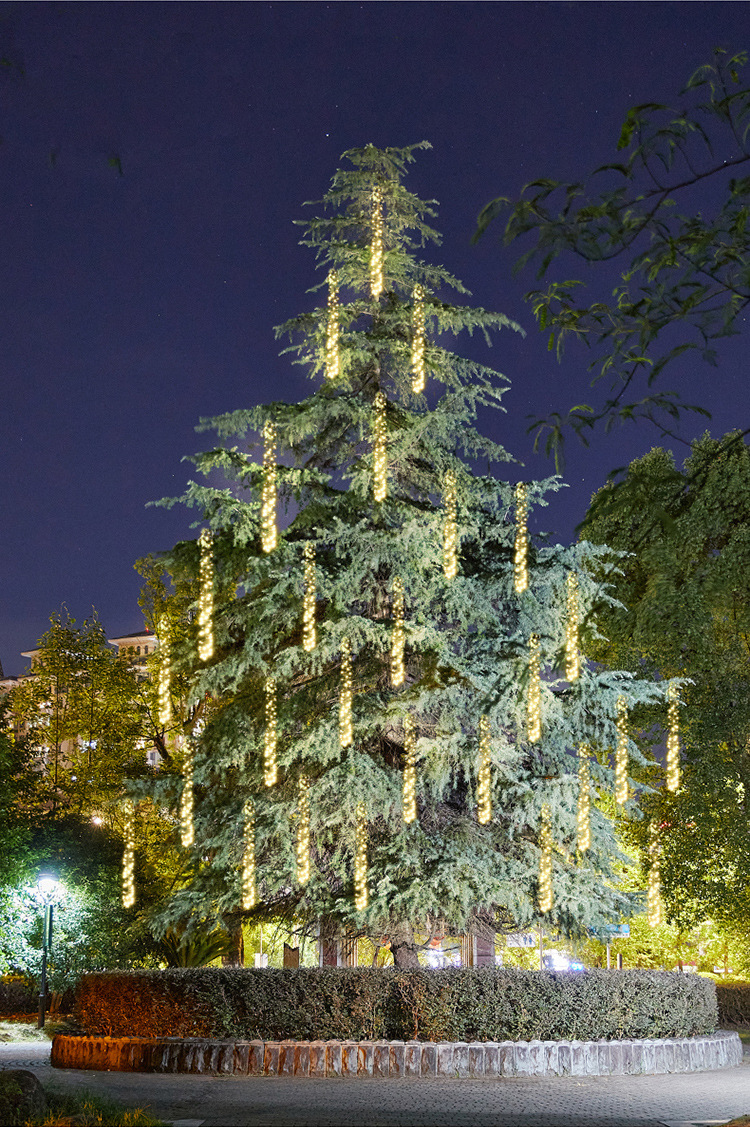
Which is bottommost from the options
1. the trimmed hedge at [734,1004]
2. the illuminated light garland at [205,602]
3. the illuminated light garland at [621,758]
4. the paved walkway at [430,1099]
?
the trimmed hedge at [734,1004]

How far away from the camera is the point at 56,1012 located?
83.6 feet

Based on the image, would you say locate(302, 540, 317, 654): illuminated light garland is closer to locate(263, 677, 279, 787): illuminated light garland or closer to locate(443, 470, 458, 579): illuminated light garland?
locate(263, 677, 279, 787): illuminated light garland

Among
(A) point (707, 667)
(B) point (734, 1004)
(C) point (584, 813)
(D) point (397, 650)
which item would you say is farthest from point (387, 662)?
(B) point (734, 1004)

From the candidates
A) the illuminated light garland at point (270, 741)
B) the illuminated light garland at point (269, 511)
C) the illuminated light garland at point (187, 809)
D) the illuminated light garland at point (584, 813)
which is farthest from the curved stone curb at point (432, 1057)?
the illuminated light garland at point (269, 511)

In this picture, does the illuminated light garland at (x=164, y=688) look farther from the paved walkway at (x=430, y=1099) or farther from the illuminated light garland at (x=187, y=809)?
the paved walkway at (x=430, y=1099)

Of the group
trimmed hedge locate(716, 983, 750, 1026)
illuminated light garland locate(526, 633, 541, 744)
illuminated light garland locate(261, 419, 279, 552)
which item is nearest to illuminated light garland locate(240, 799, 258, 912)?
illuminated light garland locate(261, 419, 279, 552)

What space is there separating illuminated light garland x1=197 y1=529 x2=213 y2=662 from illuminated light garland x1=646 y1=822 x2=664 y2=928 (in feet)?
Result: 25.1

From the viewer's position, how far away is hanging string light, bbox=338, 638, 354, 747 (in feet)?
49.6

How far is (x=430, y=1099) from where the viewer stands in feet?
37.3

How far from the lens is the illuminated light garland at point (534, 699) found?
15086 mm

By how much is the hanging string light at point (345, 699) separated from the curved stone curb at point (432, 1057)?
3923 mm

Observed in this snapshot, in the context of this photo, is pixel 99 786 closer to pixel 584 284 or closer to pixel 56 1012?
pixel 56 1012

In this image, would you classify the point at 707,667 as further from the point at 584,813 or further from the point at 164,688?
the point at 164,688

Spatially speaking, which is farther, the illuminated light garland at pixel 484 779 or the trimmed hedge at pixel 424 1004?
the illuminated light garland at pixel 484 779
